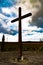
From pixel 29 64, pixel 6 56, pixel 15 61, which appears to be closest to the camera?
pixel 29 64

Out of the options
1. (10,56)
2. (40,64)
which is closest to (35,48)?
(10,56)

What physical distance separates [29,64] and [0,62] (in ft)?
4.06

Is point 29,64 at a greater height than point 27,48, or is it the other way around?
point 27,48

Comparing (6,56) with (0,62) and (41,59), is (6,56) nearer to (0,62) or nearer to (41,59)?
(0,62)

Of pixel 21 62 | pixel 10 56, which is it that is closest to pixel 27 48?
pixel 10 56

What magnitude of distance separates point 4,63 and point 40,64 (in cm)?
148

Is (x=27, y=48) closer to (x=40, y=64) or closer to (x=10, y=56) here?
(x=10, y=56)

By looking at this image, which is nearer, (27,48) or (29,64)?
(29,64)

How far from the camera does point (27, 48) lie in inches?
422

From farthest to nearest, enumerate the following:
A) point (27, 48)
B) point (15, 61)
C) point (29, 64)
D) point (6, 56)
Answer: point (27, 48) → point (6, 56) → point (15, 61) → point (29, 64)

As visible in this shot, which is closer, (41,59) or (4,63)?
(4,63)

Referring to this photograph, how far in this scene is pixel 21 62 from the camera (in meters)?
7.83

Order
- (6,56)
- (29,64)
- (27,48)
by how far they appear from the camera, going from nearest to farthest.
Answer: (29,64), (6,56), (27,48)

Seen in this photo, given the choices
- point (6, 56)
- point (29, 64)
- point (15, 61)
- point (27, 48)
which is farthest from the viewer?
point (27, 48)
